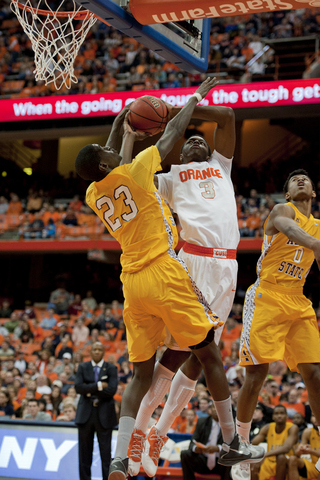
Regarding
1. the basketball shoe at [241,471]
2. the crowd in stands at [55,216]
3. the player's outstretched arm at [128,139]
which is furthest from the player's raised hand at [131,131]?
the crowd in stands at [55,216]

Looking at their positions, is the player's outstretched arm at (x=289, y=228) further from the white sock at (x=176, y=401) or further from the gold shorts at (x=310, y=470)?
the gold shorts at (x=310, y=470)

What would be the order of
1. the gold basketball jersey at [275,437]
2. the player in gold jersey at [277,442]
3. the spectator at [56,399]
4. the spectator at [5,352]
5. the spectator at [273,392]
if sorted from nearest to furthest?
the player in gold jersey at [277,442] → the gold basketball jersey at [275,437] → the spectator at [273,392] → the spectator at [56,399] → the spectator at [5,352]

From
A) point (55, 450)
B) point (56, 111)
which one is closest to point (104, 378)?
point (55, 450)

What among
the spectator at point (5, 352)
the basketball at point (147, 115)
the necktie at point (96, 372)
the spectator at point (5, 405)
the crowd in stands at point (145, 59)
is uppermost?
the crowd in stands at point (145, 59)

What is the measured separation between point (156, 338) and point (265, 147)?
18366 mm

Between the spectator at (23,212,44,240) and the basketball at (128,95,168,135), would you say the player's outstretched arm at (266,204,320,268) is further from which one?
the spectator at (23,212,44,240)

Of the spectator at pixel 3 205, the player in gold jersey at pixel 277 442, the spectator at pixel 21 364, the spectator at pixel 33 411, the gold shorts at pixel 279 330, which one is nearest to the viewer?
the gold shorts at pixel 279 330

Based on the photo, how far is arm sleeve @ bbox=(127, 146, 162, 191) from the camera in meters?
3.97

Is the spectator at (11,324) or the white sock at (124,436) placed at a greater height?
the white sock at (124,436)

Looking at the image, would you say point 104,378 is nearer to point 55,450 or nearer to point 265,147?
point 55,450

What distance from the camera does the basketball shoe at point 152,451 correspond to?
4.48 meters

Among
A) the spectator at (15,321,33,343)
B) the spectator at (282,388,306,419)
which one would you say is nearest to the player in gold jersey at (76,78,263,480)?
the spectator at (282,388,306,419)

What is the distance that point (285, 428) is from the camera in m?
7.73

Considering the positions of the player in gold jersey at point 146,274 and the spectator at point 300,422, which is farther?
the spectator at point 300,422
